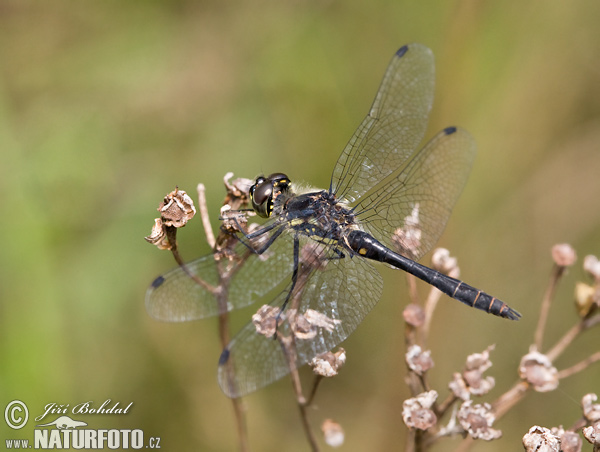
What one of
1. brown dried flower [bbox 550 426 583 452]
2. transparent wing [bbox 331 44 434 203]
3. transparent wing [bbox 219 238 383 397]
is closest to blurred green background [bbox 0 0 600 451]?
transparent wing [bbox 331 44 434 203]

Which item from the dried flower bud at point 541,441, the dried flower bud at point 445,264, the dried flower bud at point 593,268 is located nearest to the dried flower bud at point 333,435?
the dried flower bud at point 541,441

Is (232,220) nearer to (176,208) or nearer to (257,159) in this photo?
(176,208)

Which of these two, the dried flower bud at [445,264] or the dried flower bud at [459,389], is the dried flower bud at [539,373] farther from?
the dried flower bud at [445,264]

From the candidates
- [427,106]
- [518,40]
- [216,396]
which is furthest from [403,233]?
[518,40]

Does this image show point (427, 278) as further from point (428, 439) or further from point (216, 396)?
point (216, 396)

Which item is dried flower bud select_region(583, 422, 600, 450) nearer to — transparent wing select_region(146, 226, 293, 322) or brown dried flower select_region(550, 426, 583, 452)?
brown dried flower select_region(550, 426, 583, 452)

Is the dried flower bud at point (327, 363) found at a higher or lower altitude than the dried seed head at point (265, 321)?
lower

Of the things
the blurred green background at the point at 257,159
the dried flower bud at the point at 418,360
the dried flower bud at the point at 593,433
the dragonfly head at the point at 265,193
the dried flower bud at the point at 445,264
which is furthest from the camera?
the blurred green background at the point at 257,159
